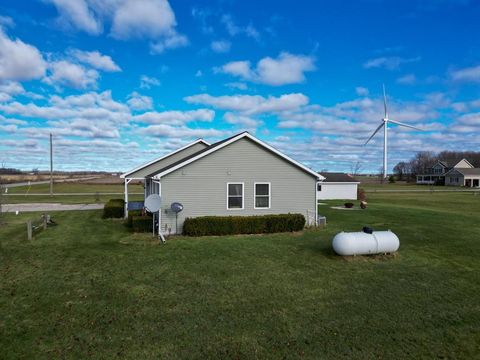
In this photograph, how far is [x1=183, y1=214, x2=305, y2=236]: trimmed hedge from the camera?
15.4 metres

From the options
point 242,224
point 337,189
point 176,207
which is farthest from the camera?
point 337,189

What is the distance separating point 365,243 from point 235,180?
7519 mm

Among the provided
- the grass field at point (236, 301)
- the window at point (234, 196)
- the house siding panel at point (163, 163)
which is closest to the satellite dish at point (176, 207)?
the grass field at point (236, 301)

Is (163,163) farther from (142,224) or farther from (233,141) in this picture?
(233,141)

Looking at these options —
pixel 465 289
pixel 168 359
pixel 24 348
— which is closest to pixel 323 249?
pixel 465 289

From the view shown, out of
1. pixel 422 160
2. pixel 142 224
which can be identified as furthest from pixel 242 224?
pixel 422 160

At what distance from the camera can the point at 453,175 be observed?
85.6 meters

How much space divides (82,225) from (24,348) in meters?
14.3

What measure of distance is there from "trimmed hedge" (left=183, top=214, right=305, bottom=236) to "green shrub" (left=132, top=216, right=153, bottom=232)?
2163 millimetres

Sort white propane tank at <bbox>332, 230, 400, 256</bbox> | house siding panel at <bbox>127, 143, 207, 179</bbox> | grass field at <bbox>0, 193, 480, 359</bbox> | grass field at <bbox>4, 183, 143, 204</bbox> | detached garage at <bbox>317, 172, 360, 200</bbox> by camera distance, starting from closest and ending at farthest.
Result: 1. grass field at <bbox>0, 193, 480, 359</bbox>
2. white propane tank at <bbox>332, 230, 400, 256</bbox>
3. house siding panel at <bbox>127, 143, 207, 179</bbox>
4. grass field at <bbox>4, 183, 143, 204</bbox>
5. detached garage at <bbox>317, 172, 360, 200</bbox>

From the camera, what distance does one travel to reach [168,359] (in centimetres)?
514

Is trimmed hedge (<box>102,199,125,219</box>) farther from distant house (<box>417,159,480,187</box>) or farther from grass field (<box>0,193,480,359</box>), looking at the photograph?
distant house (<box>417,159,480,187</box>)

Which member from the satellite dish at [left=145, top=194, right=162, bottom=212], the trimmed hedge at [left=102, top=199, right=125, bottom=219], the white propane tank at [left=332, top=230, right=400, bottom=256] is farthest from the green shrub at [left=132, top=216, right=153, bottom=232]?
the white propane tank at [left=332, top=230, right=400, bottom=256]

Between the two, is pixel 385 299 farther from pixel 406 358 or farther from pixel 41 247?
pixel 41 247
